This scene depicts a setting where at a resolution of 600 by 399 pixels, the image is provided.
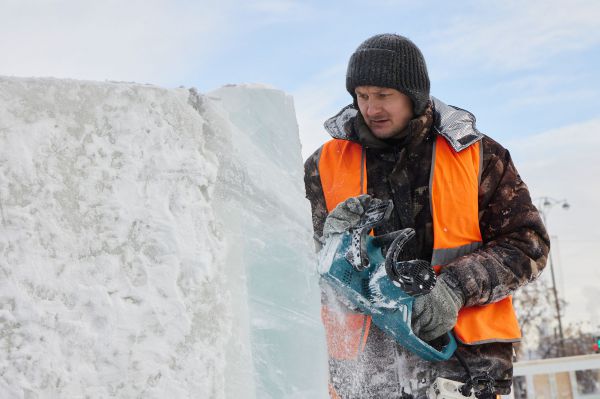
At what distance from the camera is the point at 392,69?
278 centimetres

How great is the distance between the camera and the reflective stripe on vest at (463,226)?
103 inches

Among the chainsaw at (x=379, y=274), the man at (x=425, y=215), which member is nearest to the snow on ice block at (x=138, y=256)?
the chainsaw at (x=379, y=274)

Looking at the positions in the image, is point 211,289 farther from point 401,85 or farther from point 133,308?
point 401,85

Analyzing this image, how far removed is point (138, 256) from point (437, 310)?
140 cm

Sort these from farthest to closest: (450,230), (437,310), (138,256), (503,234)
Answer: (503,234)
(450,230)
(437,310)
(138,256)

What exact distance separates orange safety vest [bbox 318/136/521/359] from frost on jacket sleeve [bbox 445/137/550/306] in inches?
2.3

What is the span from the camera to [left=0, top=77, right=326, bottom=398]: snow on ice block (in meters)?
1.29

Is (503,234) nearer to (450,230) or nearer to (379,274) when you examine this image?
(450,230)

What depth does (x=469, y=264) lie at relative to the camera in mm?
2586

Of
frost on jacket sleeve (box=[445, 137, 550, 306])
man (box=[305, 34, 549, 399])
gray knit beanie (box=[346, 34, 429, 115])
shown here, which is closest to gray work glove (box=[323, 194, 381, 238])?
man (box=[305, 34, 549, 399])

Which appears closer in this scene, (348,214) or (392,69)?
(348,214)

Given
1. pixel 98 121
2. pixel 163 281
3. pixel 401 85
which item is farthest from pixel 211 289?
pixel 401 85

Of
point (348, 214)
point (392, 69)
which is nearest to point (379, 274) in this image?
point (348, 214)

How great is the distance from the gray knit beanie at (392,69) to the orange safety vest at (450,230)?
21 cm
